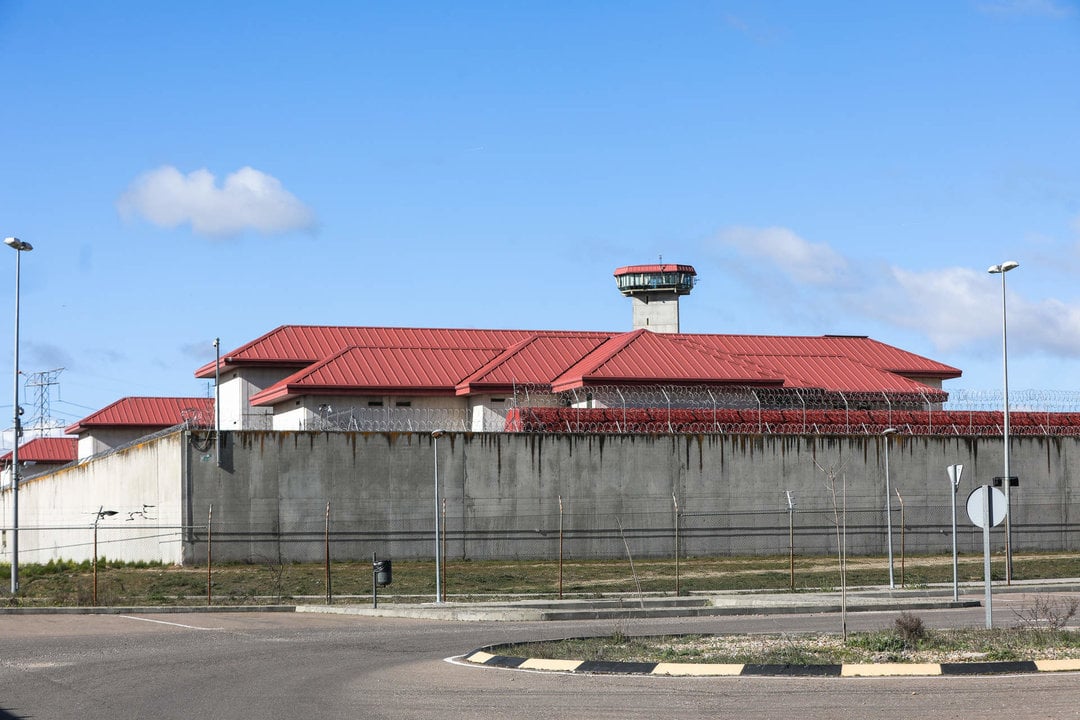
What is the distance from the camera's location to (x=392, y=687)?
50.3 feet

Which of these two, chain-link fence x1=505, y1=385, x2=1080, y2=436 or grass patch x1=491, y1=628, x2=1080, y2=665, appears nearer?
grass patch x1=491, y1=628, x2=1080, y2=665

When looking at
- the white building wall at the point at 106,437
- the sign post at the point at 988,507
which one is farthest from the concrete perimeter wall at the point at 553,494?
the white building wall at the point at 106,437

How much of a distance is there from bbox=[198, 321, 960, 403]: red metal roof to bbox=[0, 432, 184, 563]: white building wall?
22.1 feet

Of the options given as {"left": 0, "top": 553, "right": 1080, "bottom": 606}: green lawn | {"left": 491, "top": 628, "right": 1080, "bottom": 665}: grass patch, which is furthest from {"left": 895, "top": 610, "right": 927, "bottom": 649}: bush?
{"left": 0, "top": 553, "right": 1080, "bottom": 606}: green lawn

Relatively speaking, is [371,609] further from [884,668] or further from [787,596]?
[884,668]

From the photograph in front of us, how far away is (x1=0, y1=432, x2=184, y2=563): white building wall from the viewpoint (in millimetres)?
44531

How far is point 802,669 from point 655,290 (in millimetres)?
61511

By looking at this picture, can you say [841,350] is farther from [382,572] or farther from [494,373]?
[382,572]

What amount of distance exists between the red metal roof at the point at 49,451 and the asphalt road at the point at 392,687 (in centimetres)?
7738

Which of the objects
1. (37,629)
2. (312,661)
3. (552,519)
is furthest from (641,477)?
(312,661)

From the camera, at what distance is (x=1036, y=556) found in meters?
48.9

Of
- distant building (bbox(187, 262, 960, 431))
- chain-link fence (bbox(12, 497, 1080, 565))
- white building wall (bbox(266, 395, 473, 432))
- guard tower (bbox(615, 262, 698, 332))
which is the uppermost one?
guard tower (bbox(615, 262, 698, 332))

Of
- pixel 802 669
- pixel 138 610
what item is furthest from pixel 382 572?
pixel 802 669

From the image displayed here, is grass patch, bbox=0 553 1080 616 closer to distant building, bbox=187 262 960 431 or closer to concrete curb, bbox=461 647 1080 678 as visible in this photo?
distant building, bbox=187 262 960 431
